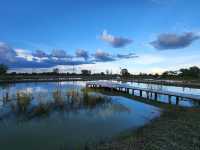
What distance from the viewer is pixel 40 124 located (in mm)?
10984

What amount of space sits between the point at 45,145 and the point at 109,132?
3428mm

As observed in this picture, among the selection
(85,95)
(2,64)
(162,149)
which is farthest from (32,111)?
(2,64)

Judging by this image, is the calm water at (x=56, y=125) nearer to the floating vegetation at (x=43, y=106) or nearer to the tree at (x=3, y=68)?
the floating vegetation at (x=43, y=106)

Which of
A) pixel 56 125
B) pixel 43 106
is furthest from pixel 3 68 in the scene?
pixel 56 125

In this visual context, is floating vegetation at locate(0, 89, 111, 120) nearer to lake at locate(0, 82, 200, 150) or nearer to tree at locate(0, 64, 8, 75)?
lake at locate(0, 82, 200, 150)

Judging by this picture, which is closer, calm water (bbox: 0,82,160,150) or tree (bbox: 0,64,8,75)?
calm water (bbox: 0,82,160,150)

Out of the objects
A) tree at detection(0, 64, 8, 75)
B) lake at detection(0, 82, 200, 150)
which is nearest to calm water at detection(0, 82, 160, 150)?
lake at detection(0, 82, 200, 150)

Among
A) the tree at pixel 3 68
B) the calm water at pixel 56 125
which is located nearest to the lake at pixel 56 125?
the calm water at pixel 56 125

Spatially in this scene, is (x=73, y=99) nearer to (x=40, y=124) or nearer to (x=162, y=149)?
(x=40, y=124)

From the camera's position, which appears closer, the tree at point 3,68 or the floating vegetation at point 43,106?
the floating vegetation at point 43,106

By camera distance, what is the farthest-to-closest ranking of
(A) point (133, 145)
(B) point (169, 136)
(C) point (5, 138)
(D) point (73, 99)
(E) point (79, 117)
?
(D) point (73, 99)
(E) point (79, 117)
(C) point (5, 138)
(B) point (169, 136)
(A) point (133, 145)

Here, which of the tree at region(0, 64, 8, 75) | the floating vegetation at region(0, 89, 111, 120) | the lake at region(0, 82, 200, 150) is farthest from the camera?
the tree at region(0, 64, 8, 75)

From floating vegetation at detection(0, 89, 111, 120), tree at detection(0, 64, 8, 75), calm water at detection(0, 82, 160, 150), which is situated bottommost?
calm water at detection(0, 82, 160, 150)

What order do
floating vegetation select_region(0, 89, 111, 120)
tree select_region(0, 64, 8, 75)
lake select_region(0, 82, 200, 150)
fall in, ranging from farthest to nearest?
1. tree select_region(0, 64, 8, 75)
2. floating vegetation select_region(0, 89, 111, 120)
3. lake select_region(0, 82, 200, 150)
